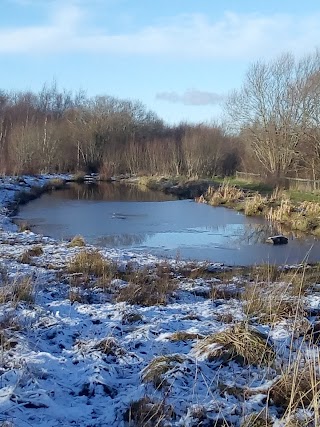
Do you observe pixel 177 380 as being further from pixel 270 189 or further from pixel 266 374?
pixel 270 189

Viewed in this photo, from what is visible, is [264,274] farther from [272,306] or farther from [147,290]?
[272,306]

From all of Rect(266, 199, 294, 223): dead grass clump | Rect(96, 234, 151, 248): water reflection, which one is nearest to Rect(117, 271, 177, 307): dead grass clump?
Rect(96, 234, 151, 248): water reflection

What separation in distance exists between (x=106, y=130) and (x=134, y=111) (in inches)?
329

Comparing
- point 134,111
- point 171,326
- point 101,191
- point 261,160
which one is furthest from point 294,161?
point 171,326

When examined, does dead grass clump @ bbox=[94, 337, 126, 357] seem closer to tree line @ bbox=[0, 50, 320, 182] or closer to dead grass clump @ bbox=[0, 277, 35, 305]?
dead grass clump @ bbox=[0, 277, 35, 305]

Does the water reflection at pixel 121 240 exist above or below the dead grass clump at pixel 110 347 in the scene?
below

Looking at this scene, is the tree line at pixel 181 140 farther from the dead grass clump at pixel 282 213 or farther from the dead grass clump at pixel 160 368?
the dead grass clump at pixel 160 368

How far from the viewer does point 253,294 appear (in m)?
5.70

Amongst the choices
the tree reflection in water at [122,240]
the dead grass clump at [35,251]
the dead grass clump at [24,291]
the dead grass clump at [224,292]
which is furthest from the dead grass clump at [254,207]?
the dead grass clump at [24,291]

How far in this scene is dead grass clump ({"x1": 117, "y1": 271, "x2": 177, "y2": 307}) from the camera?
626 cm

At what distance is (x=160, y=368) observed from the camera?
3.98 m

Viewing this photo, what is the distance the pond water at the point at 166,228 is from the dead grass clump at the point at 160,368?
20.8ft

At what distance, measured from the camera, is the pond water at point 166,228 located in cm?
1296

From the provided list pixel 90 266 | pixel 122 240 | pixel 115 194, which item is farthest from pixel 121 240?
pixel 115 194
